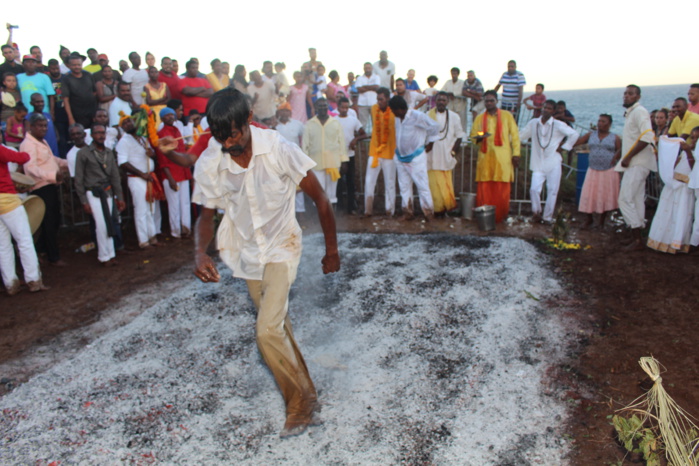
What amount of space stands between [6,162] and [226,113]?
4687 mm

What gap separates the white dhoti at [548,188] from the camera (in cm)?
927

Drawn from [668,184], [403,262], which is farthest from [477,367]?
[668,184]

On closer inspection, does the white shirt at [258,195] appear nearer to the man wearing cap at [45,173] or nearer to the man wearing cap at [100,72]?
the man wearing cap at [45,173]

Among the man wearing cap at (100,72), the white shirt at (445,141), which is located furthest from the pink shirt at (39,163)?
the white shirt at (445,141)

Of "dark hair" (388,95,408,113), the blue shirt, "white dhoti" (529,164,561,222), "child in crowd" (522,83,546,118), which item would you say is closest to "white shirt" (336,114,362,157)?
"dark hair" (388,95,408,113)

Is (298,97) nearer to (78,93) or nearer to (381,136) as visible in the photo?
(381,136)

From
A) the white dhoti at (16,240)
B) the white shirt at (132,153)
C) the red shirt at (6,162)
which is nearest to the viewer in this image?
the red shirt at (6,162)

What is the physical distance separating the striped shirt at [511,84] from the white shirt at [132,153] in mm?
8395

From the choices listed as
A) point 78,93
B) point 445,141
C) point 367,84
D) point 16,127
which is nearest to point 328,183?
point 445,141

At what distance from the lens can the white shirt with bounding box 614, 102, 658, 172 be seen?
7.57 meters

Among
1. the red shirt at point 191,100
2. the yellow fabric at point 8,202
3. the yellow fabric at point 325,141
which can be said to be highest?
the red shirt at point 191,100

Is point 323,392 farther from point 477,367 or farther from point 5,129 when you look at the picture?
point 5,129

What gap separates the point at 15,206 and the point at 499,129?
7474 mm

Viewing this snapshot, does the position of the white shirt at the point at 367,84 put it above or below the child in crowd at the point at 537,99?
above
